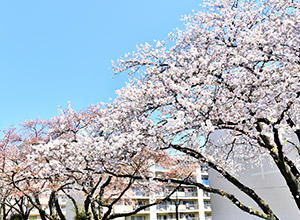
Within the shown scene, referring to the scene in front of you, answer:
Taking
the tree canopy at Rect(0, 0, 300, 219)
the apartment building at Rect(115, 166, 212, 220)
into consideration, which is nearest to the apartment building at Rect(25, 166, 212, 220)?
the apartment building at Rect(115, 166, 212, 220)

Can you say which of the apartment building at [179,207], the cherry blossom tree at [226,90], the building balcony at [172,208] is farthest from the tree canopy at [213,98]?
the building balcony at [172,208]

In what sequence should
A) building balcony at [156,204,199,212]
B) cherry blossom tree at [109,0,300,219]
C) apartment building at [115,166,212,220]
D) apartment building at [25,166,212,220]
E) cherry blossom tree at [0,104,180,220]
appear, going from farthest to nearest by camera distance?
building balcony at [156,204,199,212] → apartment building at [115,166,212,220] → apartment building at [25,166,212,220] → cherry blossom tree at [0,104,180,220] → cherry blossom tree at [109,0,300,219]

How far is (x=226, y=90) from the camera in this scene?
424 cm

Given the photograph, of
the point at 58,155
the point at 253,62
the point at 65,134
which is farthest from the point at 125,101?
the point at 65,134

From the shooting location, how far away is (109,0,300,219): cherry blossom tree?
3.36 meters

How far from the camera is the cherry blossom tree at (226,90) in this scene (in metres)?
3.36

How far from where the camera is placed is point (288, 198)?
8.14 m

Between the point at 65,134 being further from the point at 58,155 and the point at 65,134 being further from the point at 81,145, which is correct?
the point at 81,145

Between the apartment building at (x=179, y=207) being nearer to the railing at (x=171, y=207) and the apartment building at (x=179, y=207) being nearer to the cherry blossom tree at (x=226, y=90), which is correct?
the railing at (x=171, y=207)

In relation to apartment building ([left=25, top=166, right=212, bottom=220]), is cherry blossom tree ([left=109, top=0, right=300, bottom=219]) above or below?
above

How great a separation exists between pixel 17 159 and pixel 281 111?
863 centimetres

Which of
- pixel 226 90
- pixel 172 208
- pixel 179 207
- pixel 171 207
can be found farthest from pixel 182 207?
pixel 226 90

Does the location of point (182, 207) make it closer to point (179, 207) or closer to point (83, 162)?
point (179, 207)

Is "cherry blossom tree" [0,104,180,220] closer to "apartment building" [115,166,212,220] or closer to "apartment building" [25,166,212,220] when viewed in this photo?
"apartment building" [25,166,212,220]
